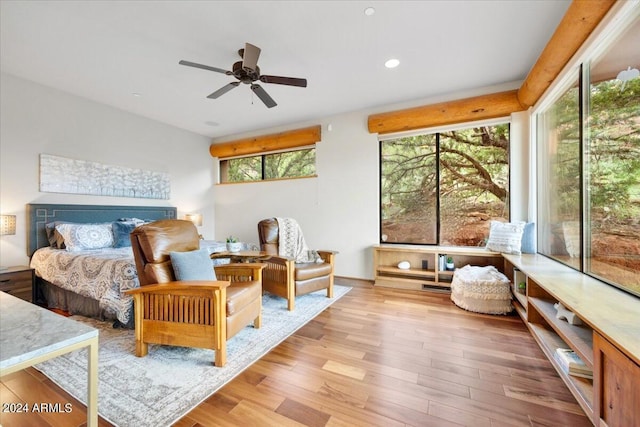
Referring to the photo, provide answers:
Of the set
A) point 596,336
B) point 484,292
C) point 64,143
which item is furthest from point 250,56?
point 484,292

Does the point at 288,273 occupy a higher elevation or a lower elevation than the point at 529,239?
lower

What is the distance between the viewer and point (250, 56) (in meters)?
2.40

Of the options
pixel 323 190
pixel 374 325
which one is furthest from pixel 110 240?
pixel 374 325

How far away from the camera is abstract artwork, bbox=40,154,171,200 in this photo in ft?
11.6

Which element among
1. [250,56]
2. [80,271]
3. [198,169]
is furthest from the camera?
[198,169]

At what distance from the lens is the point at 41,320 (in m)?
0.96

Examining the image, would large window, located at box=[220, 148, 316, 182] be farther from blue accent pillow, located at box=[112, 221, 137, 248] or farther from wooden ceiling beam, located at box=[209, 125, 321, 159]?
blue accent pillow, located at box=[112, 221, 137, 248]

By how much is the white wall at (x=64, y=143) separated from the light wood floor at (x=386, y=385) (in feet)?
8.40

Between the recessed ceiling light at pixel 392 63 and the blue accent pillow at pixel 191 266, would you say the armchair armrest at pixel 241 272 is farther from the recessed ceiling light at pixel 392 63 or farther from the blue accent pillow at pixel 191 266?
the recessed ceiling light at pixel 392 63

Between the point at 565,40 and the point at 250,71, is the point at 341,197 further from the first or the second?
Result: the point at 565,40

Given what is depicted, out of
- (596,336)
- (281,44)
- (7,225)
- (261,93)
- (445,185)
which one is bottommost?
(596,336)

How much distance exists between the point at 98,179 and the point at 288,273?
11.2ft

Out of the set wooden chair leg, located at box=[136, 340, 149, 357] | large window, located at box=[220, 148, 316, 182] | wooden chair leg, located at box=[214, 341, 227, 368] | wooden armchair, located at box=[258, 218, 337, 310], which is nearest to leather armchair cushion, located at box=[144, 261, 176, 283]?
wooden chair leg, located at box=[136, 340, 149, 357]

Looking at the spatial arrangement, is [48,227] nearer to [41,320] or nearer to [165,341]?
[165,341]
